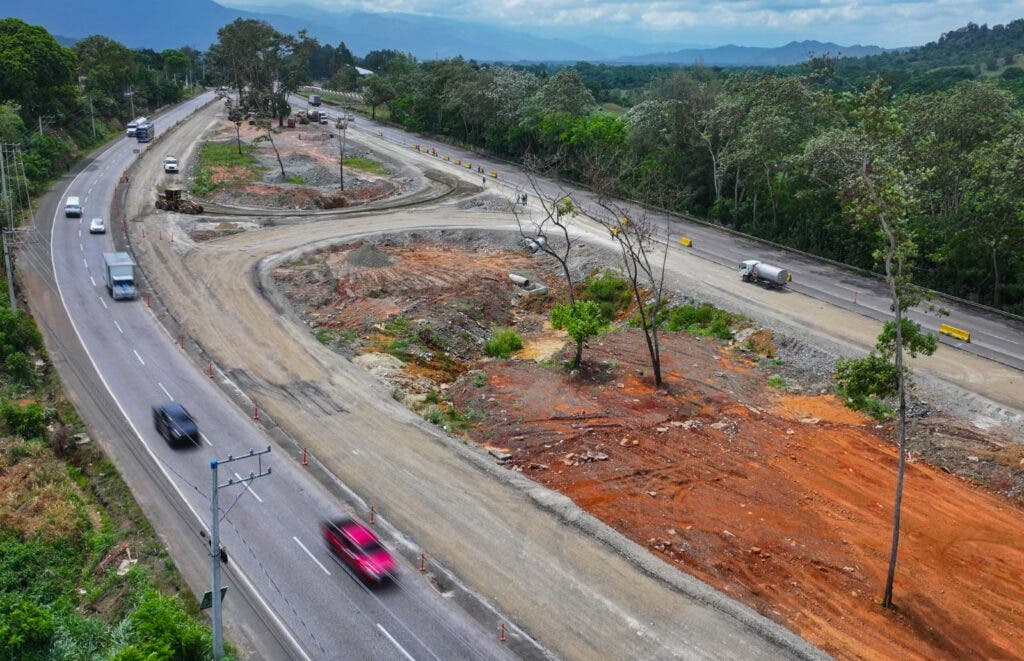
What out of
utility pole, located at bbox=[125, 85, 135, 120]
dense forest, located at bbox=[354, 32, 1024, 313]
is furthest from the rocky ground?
utility pole, located at bbox=[125, 85, 135, 120]

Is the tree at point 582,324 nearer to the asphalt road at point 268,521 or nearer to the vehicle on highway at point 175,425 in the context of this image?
the asphalt road at point 268,521

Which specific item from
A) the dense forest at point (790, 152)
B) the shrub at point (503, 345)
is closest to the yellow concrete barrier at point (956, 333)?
the dense forest at point (790, 152)

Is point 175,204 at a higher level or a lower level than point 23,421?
higher

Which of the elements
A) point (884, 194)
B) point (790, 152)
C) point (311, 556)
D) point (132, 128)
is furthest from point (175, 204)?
point (884, 194)

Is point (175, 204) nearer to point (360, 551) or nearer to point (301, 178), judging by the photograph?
point (301, 178)

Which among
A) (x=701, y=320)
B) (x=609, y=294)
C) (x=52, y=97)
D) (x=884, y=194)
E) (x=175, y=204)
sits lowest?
(x=701, y=320)

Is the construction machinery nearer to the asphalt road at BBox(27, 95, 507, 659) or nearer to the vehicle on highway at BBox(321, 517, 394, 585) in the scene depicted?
the asphalt road at BBox(27, 95, 507, 659)

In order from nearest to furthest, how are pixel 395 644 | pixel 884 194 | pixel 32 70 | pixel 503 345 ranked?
pixel 884 194, pixel 395 644, pixel 503 345, pixel 32 70

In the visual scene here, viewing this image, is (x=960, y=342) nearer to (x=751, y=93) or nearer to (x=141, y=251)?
(x=751, y=93)
